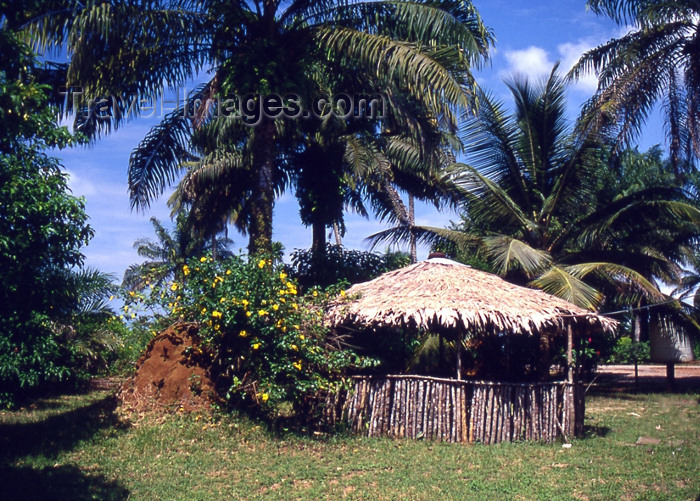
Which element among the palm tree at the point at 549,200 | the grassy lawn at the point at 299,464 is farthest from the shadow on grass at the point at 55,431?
the palm tree at the point at 549,200

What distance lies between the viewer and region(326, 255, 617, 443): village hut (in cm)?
1051

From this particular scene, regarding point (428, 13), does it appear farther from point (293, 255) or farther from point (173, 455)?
point (173, 455)

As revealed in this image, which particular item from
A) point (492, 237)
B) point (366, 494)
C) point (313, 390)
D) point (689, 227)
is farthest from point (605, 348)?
point (366, 494)

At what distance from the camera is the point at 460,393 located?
10555mm

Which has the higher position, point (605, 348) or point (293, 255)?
point (293, 255)

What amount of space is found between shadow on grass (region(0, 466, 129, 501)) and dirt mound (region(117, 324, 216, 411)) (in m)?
2.71

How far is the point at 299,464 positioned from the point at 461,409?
9.48ft

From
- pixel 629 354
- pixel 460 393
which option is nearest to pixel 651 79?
pixel 460 393

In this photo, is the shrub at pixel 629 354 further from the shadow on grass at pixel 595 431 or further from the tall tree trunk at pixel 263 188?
the tall tree trunk at pixel 263 188

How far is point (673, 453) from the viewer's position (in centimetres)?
1002

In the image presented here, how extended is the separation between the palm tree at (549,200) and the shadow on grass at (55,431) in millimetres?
7063

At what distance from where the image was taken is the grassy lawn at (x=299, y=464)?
782 centimetres

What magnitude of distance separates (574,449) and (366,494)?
4012 mm

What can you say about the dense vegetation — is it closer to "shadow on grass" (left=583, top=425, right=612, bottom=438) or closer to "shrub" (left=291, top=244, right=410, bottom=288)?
"shrub" (left=291, top=244, right=410, bottom=288)
